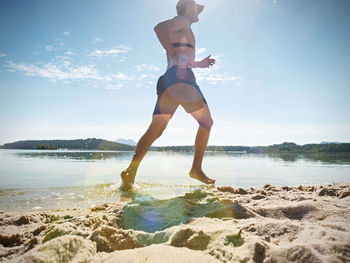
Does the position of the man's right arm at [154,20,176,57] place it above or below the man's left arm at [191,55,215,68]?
above

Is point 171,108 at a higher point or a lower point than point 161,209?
higher

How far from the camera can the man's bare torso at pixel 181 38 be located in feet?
12.2

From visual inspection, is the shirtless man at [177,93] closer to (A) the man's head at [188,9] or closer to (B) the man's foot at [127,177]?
(B) the man's foot at [127,177]

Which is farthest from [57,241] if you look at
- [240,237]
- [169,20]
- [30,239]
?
[169,20]

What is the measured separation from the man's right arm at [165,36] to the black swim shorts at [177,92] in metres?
0.29

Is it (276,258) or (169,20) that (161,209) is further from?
(169,20)

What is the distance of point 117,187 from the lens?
146 inches

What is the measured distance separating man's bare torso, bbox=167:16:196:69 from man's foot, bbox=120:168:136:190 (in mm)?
1785

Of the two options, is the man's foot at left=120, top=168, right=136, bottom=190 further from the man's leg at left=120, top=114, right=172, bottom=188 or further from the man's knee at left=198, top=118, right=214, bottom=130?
the man's knee at left=198, top=118, right=214, bottom=130

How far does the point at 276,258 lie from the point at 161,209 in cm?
121

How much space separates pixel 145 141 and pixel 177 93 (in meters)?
0.89

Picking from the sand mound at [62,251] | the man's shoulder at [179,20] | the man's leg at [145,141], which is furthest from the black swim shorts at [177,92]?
the sand mound at [62,251]

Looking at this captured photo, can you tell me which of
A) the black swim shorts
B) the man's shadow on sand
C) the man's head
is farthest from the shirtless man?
the man's shadow on sand

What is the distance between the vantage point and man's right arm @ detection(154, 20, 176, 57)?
3721 millimetres
